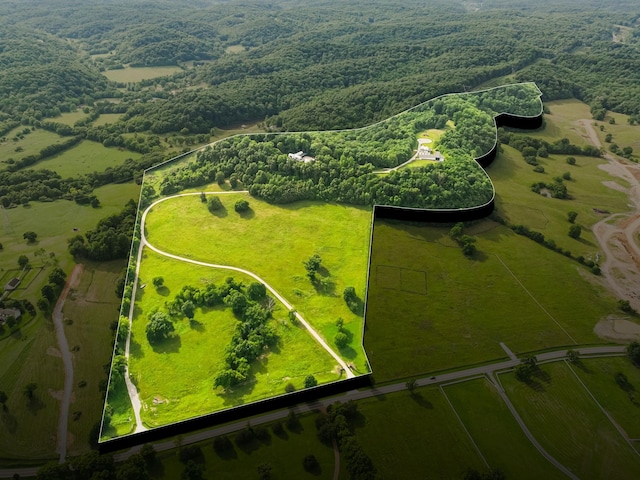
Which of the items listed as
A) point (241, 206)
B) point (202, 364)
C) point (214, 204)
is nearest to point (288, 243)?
point (241, 206)

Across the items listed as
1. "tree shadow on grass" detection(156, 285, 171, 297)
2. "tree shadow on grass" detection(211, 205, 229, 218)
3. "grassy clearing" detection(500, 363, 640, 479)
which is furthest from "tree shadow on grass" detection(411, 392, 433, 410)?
"tree shadow on grass" detection(211, 205, 229, 218)

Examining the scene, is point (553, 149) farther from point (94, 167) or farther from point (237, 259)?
point (94, 167)

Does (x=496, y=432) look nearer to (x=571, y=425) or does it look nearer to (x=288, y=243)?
(x=571, y=425)

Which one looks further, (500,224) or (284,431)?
(500,224)

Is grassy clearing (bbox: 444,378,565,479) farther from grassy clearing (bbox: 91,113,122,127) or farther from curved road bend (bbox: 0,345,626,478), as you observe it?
grassy clearing (bbox: 91,113,122,127)

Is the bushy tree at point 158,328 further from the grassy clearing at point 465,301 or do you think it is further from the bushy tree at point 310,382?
the grassy clearing at point 465,301

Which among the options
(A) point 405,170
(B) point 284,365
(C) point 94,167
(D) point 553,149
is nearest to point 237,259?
(B) point 284,365
